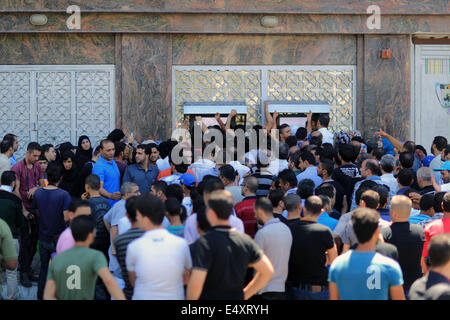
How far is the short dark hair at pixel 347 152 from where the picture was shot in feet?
27.2

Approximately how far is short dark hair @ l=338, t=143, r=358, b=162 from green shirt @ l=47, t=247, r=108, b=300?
4.20 m

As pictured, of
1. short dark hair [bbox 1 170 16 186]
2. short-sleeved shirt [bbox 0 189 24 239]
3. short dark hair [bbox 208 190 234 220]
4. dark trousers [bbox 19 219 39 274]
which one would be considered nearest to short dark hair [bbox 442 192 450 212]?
short dark hair [bbox 208 190 234 220]

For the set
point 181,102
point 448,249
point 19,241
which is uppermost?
point 181,102

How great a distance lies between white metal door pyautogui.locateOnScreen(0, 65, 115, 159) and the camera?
13.4m

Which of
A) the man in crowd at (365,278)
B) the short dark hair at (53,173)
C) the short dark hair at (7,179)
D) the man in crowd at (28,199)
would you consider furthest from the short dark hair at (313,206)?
Answer: the man in crowd at (28,199)

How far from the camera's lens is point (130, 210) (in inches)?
225

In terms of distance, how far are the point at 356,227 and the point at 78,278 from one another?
2112 millimetres

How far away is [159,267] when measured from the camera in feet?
15.5

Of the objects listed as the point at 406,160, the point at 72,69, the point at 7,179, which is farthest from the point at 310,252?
the point at 72,69

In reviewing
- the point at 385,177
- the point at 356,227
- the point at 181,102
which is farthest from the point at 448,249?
the point at 181,102

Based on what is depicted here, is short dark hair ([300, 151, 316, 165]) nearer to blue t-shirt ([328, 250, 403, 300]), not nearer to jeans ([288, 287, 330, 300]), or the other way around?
jeans ([288, 287, 330, 300])

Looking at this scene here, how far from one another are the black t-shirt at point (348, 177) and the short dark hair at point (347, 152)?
93 mm

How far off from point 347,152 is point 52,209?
3649 millimetres

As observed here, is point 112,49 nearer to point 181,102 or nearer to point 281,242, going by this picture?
point 181,102
